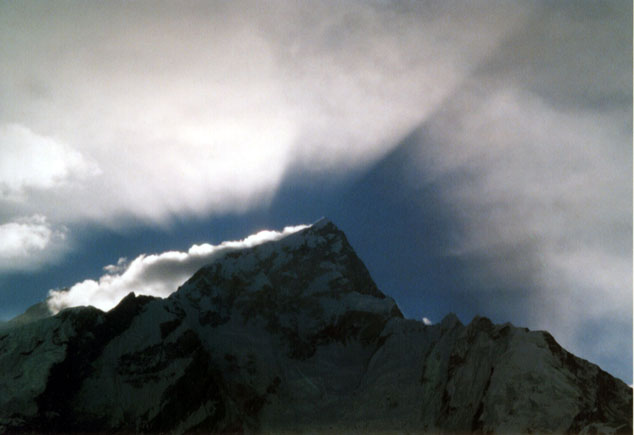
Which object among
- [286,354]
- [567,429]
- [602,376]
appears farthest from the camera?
[286,354]

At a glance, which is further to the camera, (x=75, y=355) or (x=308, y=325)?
(x=308, y=325)

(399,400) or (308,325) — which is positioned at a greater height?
(308,325)

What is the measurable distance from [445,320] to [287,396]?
56.7 m

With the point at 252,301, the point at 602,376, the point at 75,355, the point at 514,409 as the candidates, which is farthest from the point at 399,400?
the point at 75,355

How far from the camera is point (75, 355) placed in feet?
493

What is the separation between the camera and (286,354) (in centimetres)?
18525

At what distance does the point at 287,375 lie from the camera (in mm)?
176000

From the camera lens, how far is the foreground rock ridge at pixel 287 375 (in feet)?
389

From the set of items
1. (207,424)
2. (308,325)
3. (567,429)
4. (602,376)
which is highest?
(308,325)

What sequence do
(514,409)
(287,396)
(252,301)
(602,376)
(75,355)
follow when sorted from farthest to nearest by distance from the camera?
1. (252,301)
2. (287,396)
3. (75,355)
4. (602,376)
5. (514,409)

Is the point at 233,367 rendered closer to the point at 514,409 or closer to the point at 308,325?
the point at 308,325

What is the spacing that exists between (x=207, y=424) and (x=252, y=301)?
5613cm

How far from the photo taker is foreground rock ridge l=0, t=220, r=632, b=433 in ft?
389

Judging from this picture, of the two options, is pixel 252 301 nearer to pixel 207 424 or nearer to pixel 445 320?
pixel 207 424
